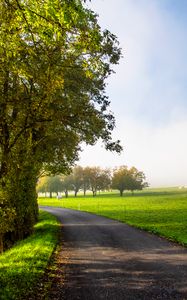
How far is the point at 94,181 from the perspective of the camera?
158 meters

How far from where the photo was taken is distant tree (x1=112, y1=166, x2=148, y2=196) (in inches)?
5659

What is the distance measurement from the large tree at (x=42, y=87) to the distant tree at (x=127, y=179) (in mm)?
101545

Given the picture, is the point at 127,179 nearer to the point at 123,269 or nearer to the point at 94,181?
the point at 94,181

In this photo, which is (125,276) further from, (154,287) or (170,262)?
(170,262)

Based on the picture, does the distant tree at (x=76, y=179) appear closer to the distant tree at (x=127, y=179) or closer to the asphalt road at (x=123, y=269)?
the distant tree at (x=127, y=179)

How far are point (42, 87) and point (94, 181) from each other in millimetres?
140482

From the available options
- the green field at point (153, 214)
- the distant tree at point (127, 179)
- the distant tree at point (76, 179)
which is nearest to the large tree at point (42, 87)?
the green field at point (153, 214)

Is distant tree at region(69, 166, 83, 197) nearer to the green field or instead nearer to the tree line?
the tree line

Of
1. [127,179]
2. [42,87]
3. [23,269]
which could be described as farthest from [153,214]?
[127,179]

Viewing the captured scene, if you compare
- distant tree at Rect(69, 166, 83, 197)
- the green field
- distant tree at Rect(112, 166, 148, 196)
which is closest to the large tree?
the green field

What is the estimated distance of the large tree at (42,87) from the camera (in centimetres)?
1031

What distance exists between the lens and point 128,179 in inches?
5699

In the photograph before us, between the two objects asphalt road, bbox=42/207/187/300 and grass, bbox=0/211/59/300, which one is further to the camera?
grass, bbox=0/211/59/300

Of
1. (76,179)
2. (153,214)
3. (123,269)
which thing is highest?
(76,179)
